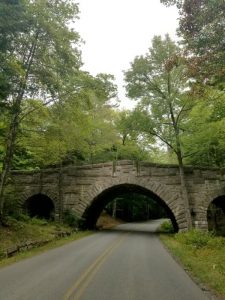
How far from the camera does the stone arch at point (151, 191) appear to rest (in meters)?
24.5

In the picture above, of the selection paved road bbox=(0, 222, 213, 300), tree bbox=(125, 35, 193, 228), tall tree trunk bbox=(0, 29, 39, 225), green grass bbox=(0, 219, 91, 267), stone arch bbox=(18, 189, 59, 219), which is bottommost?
paved road bbox=(0, 222, 213, 300)

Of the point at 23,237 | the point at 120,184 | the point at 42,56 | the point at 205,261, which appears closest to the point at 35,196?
the point at 120,184

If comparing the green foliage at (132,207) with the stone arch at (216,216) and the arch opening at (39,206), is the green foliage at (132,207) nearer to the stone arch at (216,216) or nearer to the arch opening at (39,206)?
the stone arch at (216,216)

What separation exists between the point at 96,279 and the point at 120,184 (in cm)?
1794

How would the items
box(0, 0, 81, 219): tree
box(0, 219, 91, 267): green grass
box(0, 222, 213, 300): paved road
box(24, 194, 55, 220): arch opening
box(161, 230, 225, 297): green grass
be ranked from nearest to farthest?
box(0, 222, 213, 300): paved road, box(161, 230, 225, 297): green grass, box(0, 219, 91, 267): green grass, box(0, 0, 81, 219): tree, box(24, 194, 55, 220): arch opening

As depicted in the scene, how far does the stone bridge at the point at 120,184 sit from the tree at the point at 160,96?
1900mm

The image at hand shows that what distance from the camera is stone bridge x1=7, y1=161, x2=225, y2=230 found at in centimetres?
2456

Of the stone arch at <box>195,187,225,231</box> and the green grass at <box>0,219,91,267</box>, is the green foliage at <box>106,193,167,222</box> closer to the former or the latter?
the stone arch at <box>195,187,225,231</box>

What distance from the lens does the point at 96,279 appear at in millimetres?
8289

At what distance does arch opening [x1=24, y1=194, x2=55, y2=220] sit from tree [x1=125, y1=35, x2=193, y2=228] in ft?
39.1

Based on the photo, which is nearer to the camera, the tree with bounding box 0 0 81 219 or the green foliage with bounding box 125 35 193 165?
the tree with bounding box 0 0 81 219

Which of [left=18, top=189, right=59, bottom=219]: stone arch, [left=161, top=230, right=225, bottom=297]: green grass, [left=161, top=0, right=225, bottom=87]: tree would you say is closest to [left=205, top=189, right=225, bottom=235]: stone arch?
[left=161, top=230, right=225, bottom=297]: green grass

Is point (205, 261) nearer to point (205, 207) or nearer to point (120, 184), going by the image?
point (205, 207)

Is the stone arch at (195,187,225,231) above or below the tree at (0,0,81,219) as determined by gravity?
below
